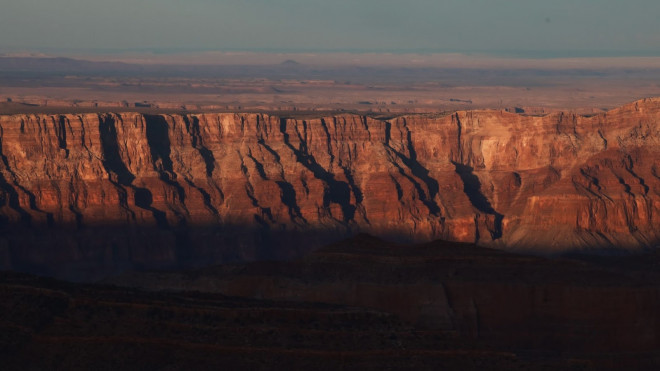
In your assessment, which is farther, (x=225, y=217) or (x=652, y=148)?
(x=652, y=148)

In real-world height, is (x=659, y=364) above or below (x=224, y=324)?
below

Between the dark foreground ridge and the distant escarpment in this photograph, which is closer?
the dark foreground ridge

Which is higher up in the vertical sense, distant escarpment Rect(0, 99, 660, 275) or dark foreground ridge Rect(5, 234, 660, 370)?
dark foreground ridge Rect(5, 234, 660, 370)

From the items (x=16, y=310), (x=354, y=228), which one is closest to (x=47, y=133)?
(x=354, y=228)

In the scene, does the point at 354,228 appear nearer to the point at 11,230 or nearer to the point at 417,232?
the point at 417,232

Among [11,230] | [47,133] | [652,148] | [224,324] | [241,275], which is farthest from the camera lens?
[652,148]
